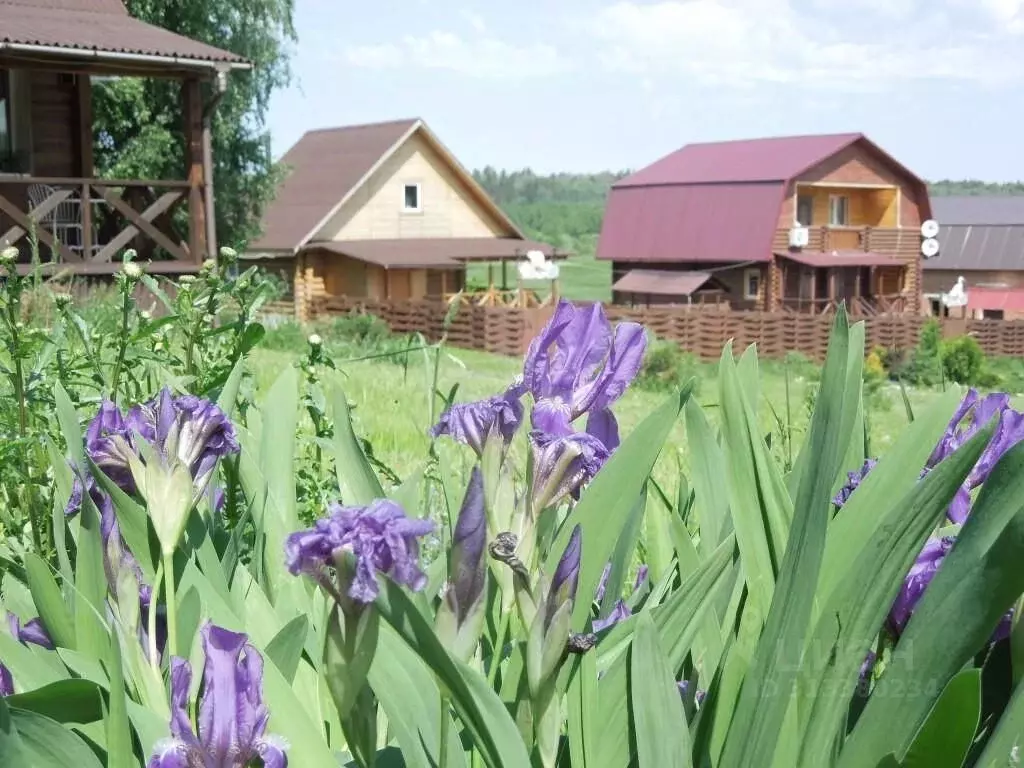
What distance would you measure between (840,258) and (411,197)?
11.1 meters

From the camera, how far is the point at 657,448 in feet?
2.68

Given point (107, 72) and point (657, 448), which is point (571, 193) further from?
point (657, 448)

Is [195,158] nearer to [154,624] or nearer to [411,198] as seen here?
[154,624]

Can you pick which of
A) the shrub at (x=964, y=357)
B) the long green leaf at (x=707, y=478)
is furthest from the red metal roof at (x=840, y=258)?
the long green leaf at (x=707, y=478)

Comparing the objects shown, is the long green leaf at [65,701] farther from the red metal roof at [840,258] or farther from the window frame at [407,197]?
the red metal roof at [840,258]

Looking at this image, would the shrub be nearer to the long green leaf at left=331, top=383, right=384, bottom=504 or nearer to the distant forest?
the long green leaf at left=331, top=383, right=384, bottom=504

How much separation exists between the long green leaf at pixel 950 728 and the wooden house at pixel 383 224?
83.3 ft

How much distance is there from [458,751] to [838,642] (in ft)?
0.76

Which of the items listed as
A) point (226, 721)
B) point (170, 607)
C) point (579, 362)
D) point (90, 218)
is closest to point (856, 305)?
point (90, 218)

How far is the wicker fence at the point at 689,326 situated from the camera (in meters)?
22.8

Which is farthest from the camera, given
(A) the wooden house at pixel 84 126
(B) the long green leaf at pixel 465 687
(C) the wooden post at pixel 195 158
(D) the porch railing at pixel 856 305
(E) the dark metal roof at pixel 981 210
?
(E) the dark metal roof at pixel 981 210

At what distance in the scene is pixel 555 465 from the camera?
2.71 ft

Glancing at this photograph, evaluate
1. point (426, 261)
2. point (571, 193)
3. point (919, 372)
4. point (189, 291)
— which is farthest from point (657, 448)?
point (571, 193)

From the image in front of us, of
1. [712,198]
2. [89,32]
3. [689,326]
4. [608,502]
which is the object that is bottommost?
[689,326]
